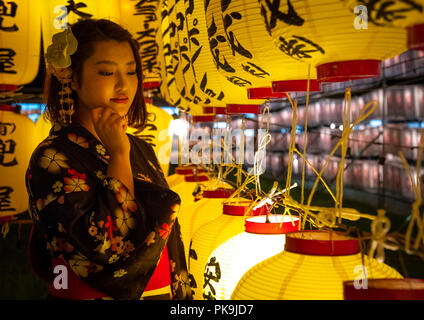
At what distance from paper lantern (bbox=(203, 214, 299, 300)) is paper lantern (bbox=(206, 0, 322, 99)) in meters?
0.47

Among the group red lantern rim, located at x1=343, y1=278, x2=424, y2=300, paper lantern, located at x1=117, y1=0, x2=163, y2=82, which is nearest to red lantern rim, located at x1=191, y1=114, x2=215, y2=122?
paper lantern, located at x1=117, y1=0, x2=163, y2=82

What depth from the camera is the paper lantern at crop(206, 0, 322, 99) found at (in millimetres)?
1417

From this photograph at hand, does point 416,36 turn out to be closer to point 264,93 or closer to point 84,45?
point 264,93

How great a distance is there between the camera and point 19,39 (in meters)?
4.14

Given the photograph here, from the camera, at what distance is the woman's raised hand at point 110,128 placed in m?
2.00

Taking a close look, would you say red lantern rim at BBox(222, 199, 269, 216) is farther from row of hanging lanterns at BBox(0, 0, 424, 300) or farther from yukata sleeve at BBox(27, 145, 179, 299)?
yukata sleeve at BBox(27, 145, 179, 299)

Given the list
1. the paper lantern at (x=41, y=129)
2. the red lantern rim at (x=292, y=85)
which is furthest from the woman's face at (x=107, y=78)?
the paper lantern at (x=41, y=129)

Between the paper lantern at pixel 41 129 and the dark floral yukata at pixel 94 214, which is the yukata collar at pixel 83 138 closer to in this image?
the dark floral yukata at pixel 94 214

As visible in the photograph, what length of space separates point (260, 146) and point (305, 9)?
104cm

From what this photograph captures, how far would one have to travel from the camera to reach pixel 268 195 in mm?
1822

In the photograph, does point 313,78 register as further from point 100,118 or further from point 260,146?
point 100,118

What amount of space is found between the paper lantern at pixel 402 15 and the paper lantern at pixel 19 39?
147 inches

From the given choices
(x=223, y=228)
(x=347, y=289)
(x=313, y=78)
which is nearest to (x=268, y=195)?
(x=223, y=228)

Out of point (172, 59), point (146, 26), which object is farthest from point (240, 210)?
point (146, 26)
